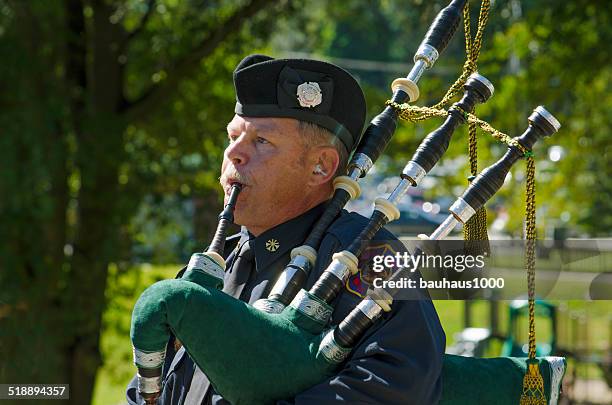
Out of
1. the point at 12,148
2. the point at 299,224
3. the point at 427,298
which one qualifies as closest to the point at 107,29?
the point at 12,148

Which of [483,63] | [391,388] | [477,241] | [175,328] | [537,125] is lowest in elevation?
[391,388]

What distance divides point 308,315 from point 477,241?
1.51 feet

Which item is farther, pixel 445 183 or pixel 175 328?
pixel 445 183

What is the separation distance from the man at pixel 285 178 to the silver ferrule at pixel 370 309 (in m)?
0.04

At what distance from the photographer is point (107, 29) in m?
5.90

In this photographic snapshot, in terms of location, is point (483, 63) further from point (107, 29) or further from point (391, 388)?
point (391, 388)

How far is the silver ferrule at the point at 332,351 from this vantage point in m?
1.79

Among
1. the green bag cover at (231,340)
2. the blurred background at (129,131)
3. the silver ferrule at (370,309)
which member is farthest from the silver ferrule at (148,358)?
the blurred background at (129,131)

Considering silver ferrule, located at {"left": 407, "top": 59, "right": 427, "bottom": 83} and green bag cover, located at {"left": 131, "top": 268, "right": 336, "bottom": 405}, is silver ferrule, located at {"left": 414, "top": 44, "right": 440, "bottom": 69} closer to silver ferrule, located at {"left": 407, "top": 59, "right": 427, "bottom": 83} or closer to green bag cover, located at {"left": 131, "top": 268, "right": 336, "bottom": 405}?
silver ferrule, located at {"left": 407, "top": 59, "right": 427, "bottom": 83}

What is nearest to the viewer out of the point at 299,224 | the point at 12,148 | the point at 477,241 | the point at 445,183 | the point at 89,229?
the point at 477,241

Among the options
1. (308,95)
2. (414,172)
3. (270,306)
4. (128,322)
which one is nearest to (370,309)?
(270,306)

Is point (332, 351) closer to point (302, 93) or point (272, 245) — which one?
point (272, 245)

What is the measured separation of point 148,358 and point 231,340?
0.64 ft

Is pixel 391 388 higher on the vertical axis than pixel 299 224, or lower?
lower
